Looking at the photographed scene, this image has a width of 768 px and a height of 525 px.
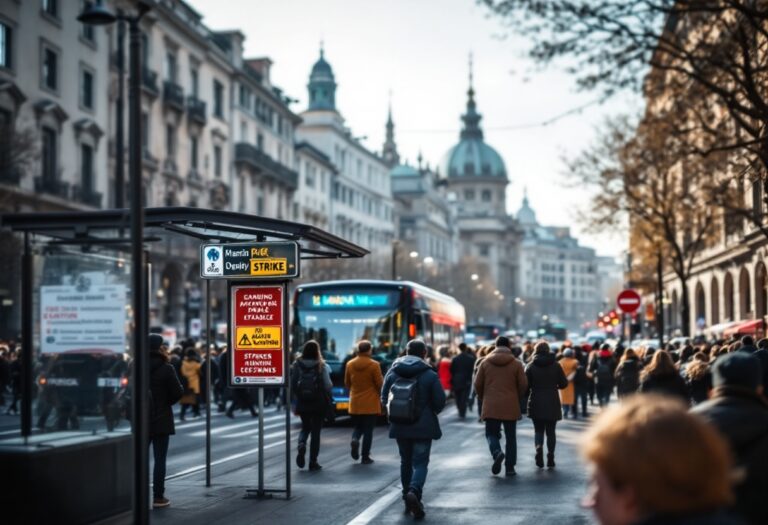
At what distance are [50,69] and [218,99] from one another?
20980 mm

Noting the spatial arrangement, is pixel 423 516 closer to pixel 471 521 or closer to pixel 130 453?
pixel 471 521

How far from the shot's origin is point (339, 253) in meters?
14.9

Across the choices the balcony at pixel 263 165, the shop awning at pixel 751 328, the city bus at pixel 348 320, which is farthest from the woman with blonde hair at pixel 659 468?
the balcony at pixel 263 165

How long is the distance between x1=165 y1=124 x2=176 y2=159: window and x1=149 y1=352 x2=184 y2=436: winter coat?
147 ft

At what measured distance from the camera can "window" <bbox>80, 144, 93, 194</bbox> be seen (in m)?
46.9

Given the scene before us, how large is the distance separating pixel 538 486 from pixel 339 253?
12.2 feet

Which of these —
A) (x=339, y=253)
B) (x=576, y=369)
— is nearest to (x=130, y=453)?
(x=339, y=253)

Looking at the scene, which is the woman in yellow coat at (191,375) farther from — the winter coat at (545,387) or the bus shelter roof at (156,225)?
the bus shelter roof at (156,225)

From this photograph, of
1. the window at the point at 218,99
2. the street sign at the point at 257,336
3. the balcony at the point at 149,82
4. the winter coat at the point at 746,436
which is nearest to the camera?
the winter coat at the point at 746,436

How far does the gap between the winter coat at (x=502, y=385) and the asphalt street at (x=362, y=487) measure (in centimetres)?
85

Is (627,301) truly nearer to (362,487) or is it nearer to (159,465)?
(362,487)

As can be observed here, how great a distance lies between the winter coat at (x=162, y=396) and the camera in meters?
12.7

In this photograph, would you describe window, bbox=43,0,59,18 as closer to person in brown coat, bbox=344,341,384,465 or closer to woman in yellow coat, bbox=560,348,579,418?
woman in yellow coat, bbox=560,348,579,418

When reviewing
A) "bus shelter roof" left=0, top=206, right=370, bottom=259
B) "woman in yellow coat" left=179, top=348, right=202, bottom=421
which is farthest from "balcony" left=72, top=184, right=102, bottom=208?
"bus shelter roof" left=0, top=206, right=370, bottom=259
